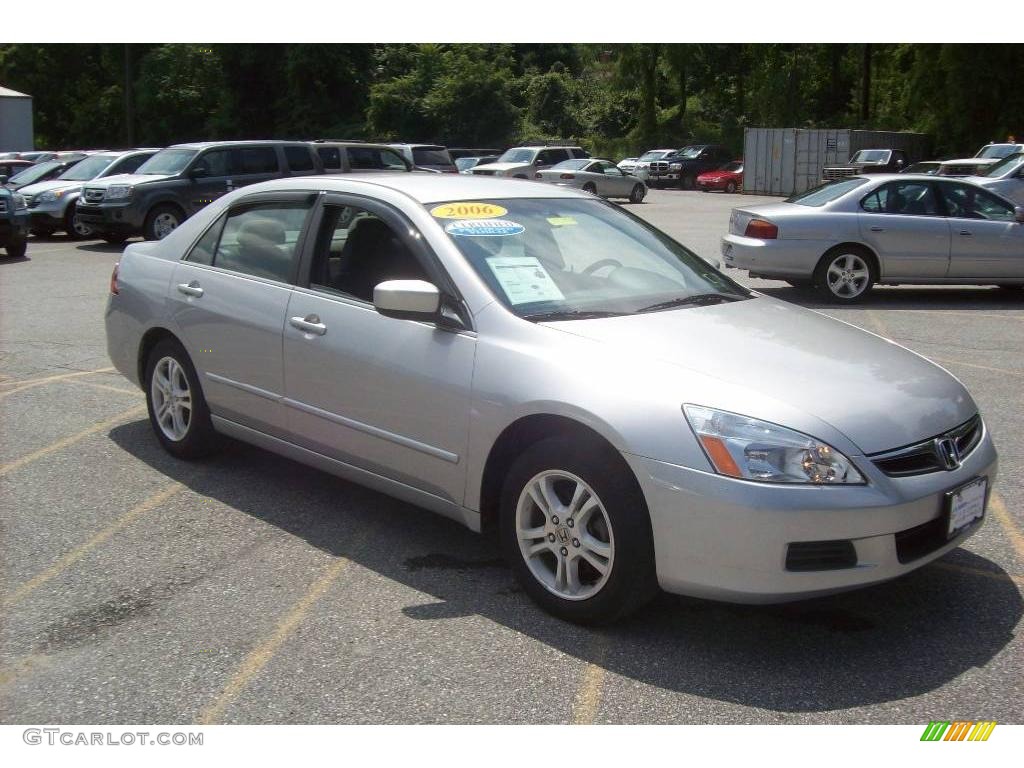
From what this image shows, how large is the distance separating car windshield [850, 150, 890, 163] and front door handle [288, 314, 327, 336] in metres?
34.9

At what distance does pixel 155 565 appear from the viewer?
460 cm

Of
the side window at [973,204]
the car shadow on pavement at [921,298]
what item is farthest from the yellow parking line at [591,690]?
the side window at [973,204]

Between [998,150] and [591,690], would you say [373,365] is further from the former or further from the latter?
[998,150]

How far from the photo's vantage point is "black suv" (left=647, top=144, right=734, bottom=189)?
4503cm

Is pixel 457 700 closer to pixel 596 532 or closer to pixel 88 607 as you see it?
pixel 596 532

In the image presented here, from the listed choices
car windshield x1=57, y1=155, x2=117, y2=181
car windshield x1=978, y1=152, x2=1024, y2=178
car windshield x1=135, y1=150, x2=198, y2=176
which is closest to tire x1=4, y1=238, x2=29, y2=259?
car windshield x1=135, y1=150, x2=198, y2=176

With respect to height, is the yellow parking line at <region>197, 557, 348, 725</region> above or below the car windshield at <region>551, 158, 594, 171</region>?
below

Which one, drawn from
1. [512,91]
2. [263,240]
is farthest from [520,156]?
[263,240]

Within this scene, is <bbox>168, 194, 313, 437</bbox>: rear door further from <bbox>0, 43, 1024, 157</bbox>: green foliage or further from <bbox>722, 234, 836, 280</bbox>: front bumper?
<bbox>0, 43, 1024, 157</bbox>: green foliage

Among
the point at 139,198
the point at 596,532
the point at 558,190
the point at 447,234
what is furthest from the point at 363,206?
the point at 139,198

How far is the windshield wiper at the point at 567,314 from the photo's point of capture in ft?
14.2

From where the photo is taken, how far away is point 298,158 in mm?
18922

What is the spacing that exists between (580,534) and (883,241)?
9.53 meters
